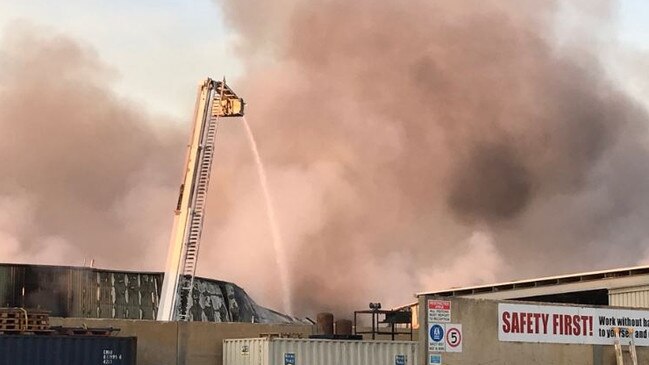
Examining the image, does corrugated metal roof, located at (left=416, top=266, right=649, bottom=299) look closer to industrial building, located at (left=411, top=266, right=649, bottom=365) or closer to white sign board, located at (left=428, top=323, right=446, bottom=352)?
industrial building, located at (left=411, top=266, right=649, bottom=365)

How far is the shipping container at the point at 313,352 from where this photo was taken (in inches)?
890

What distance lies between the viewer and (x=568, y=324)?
92.6ft

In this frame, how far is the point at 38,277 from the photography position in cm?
4041

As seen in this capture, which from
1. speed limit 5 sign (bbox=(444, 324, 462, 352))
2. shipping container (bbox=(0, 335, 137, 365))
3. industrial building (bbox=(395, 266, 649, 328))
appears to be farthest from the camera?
industrial building (bbox=(395, 266, 649, 328))

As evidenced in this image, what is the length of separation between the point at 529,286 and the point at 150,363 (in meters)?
22.6

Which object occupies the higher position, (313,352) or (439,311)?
(439,311)

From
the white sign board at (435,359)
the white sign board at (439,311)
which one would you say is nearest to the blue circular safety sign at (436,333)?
the white sign board at (439,311)

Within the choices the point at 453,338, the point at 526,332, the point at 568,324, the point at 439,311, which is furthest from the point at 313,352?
the point at 568,324

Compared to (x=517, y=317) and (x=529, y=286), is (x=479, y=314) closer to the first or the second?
(x=517, y=317)

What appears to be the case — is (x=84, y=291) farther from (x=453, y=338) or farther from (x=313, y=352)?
(x=453, y=338)

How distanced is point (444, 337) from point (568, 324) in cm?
472

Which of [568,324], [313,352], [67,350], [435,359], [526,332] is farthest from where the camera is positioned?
[568,324]

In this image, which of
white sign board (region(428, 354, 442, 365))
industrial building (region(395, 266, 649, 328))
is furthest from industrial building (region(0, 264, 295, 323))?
white sign board (region(428, 354, 442, 365))

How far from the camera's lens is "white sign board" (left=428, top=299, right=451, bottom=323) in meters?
25.7
